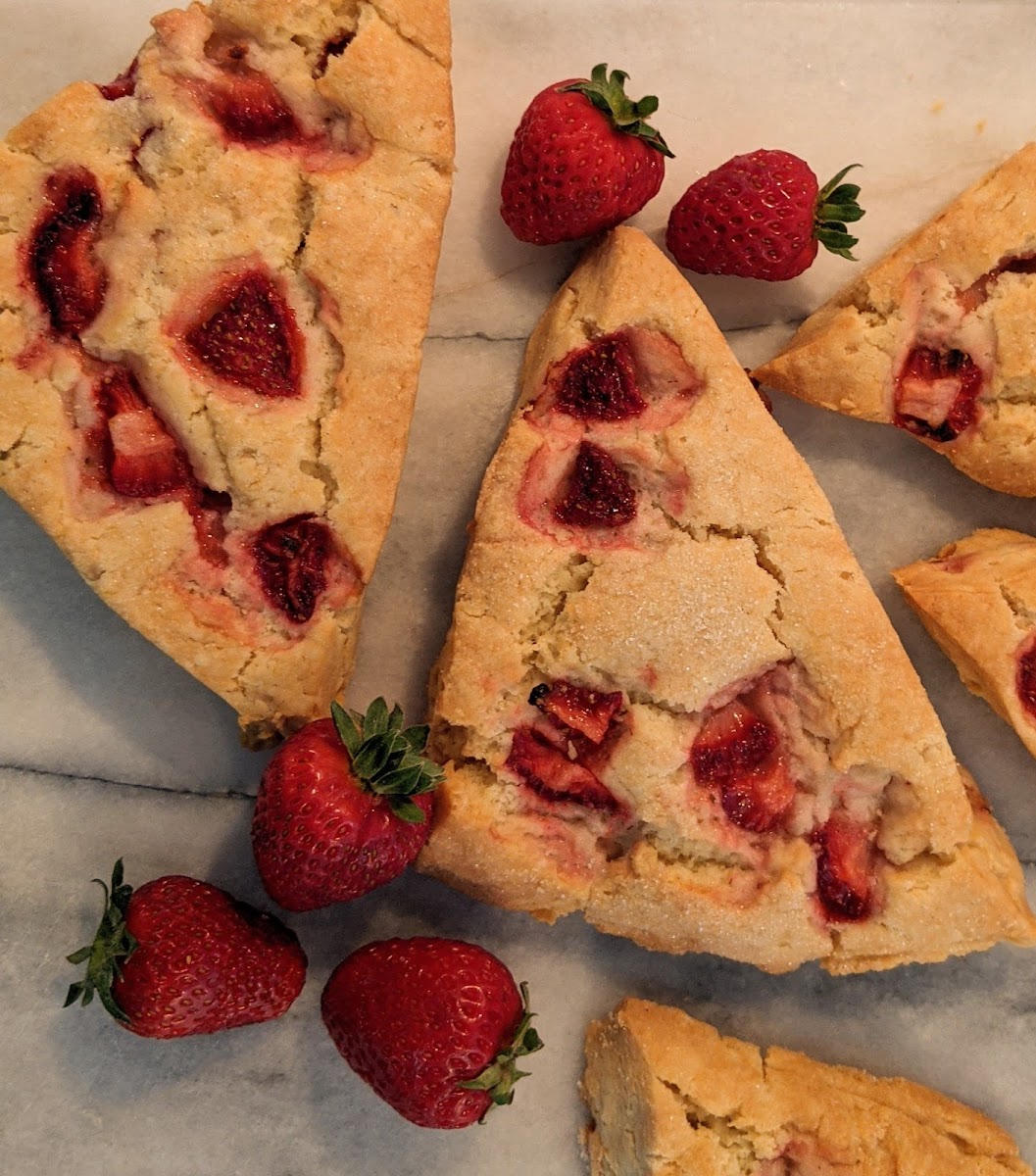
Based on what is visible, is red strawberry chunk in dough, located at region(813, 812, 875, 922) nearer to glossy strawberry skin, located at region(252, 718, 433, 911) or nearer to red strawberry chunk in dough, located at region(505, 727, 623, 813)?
red strawberry chunk in dough, located at region(505, 727, 623, 813)

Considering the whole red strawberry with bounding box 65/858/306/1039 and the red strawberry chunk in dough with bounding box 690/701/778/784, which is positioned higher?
the red strawberry chunk in dough with bounding box 690/701/778/784

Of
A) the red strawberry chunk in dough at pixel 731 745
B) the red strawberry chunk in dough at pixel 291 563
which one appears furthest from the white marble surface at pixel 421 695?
the red strawberry chunk in dough at pixel 731 745

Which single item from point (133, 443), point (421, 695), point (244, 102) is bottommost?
point (421, 695)

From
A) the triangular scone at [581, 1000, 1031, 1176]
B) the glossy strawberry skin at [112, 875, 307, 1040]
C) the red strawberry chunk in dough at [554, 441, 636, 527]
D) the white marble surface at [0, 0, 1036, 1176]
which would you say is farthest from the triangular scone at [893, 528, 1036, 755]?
the glossy strawberry skin at [112, 875, 307, 1040]

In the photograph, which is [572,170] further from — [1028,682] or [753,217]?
[1028,682]

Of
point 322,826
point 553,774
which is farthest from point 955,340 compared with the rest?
point 322,826

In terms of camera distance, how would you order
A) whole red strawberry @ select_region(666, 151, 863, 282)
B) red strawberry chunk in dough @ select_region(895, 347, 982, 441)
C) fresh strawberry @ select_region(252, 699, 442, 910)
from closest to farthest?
fresh strawberry @ select_region(252, 699, 442, 910)
whole red strawberry @ select_region(666, 151, 863, 282)
red strawberry chunk in dough @ select_region(895, 347, 982, 441)

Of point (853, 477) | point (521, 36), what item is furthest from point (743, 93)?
point (853, 477)
